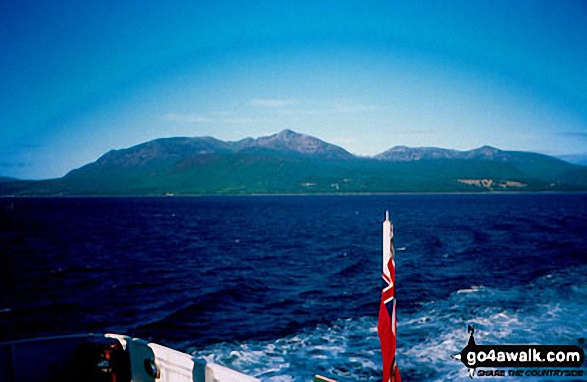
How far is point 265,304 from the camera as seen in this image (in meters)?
26.6

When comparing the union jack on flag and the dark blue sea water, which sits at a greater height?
the union jack on flag

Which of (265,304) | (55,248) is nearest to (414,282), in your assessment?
(265,304)

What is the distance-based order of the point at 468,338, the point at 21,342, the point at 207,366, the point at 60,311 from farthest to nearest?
the point at 60,311 < the point at 468,338 < the point at 21,342 < the point at 207,366

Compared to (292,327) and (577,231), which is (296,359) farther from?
(577,231)

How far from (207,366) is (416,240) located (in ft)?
181

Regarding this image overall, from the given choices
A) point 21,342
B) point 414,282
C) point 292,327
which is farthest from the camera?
point 414,282

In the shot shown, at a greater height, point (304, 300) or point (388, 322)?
point (388, 322)

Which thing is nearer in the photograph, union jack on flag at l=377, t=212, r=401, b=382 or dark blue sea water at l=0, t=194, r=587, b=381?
union jack on flag at l=377, t=212, r=401, b=382

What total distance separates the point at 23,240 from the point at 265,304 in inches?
2332

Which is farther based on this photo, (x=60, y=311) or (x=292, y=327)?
(x=60, y=311)

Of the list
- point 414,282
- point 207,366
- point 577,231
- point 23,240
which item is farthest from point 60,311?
point 577,231

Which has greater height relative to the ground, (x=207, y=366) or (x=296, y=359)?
(x=207, y=366)

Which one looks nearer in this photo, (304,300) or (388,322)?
(388,322)

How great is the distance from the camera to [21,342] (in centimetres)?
1033
